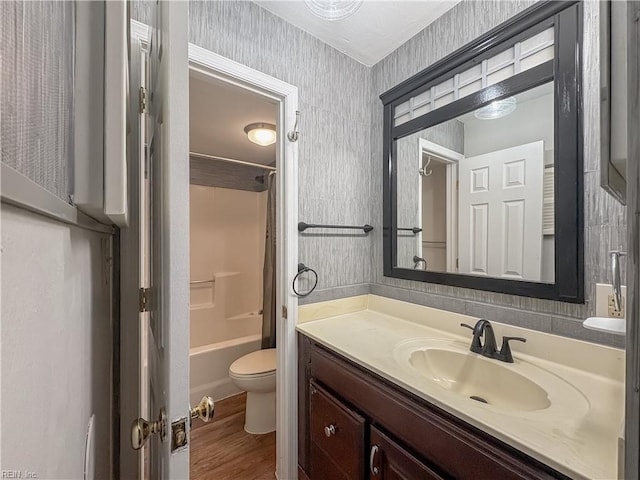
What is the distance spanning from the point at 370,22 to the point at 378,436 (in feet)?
6.17

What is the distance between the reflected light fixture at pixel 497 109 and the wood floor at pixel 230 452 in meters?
2.18

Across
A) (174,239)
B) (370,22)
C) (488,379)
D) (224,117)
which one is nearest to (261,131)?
(224,117)

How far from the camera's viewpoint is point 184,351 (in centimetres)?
52

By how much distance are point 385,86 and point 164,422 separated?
189 cm

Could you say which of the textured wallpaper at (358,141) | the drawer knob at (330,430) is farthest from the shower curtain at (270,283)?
the drawer knob at (330,430)

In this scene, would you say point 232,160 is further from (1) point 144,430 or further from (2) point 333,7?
(1) point 144,430

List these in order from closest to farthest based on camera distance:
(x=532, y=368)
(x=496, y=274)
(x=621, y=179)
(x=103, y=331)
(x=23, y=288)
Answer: (x=23, y=288) → (x=621, y=179) → (x=103, y=331) → (x=532, y=368) → (x=496, y=274)

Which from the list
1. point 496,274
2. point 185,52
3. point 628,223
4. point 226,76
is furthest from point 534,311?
point 226,76

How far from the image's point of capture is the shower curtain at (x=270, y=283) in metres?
2.46

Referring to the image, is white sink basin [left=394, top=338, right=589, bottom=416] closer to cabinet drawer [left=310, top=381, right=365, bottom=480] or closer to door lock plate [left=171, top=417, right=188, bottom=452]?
cabinet drawer [left=310, top=381, right=365, bottom=480]

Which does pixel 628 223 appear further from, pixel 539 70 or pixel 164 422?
pixel 539 70

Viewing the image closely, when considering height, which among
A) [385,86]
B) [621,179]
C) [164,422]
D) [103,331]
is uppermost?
[385,86]

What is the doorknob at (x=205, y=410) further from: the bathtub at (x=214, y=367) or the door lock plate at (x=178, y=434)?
the bathtub at (x=214, y=367)

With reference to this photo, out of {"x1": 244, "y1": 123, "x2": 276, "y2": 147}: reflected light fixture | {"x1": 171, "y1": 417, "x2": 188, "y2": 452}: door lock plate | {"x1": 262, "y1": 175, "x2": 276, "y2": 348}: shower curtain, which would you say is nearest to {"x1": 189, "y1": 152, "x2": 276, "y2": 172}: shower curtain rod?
{"x1": 262, "y1": 175, "x2": 276, "y2": 348}: shower curtain
